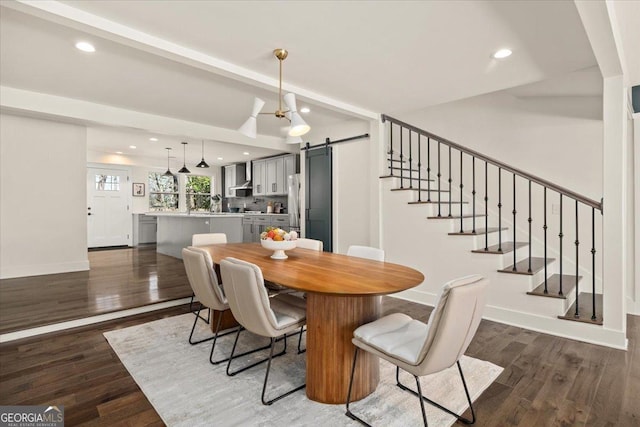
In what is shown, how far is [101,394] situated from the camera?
2.02 metres

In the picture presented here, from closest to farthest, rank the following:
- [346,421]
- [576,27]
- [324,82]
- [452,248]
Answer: [346,421] < [576,27] < [324,82] < [452,248]

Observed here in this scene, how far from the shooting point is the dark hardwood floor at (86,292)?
3.12m

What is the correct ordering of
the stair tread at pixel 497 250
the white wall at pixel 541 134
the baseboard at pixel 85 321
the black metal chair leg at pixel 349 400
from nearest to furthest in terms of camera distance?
the black metal chair leg at pixel 349 400 → the baseboard at pixel 85 321 → the stair tread at pixel 497 250 → the white wall at pixel 541 134

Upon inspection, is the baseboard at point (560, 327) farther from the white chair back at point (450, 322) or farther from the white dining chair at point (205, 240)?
the white dining chair at point (205, 240)

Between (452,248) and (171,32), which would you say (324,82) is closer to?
(171,32)

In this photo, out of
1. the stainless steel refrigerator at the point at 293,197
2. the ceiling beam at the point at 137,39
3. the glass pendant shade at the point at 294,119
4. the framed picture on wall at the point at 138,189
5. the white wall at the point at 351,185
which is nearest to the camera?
the ceiling beam at the point at 137,39

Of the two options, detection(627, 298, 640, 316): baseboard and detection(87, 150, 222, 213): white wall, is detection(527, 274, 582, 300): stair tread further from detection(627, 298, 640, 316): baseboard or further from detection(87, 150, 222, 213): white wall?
detection(87, 150, 222, 213): white wall

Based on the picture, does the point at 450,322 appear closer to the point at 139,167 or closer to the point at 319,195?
the point at 319,195

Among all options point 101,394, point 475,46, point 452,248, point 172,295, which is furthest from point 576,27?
point 172,295

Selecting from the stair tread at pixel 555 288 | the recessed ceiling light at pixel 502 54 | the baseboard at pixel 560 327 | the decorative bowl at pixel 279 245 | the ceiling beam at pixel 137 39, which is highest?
the recessed ceiling light at pixel 502 54

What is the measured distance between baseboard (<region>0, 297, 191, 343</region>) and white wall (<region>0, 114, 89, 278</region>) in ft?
8.07

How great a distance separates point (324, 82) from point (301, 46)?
0.79 metres

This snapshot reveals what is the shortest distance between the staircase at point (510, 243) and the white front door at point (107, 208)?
281 inches

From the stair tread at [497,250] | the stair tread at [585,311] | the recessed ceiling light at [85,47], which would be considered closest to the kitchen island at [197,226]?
the recessed ceiling light at [85,47]
